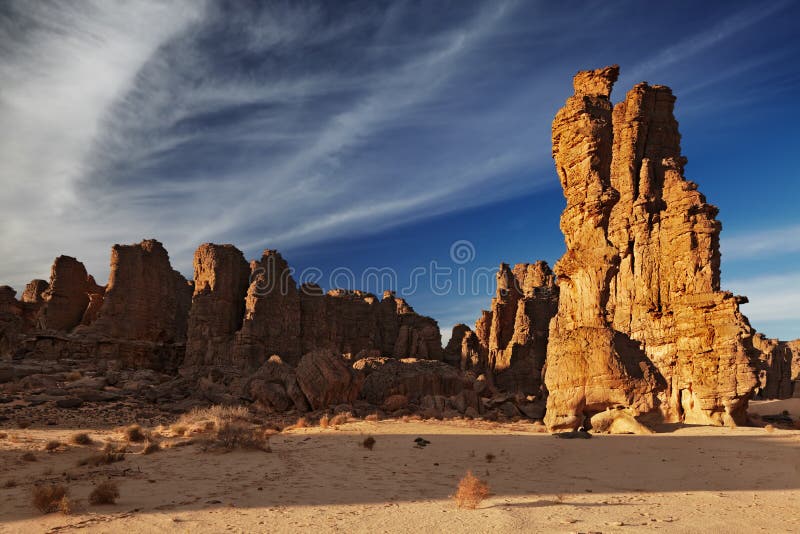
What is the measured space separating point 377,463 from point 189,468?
162 inches

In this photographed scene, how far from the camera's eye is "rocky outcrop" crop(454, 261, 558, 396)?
56656 millimetres

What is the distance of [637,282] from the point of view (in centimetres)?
2103

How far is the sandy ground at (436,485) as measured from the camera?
6273 millimetres

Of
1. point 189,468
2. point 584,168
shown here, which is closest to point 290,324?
point 584,168

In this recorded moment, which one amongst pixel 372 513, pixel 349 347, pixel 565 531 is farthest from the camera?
pixel 349 347

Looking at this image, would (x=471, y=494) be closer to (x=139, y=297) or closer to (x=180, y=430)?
(x=180, y=430)

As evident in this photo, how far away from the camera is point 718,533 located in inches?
227

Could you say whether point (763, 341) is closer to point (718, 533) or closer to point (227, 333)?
point (227, 333)

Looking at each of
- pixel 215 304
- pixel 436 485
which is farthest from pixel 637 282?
pixel 215 304

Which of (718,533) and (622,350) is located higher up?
(622,350)

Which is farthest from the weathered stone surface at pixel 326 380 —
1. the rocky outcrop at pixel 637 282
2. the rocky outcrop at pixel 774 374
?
the rocky outcrop at pixel 774 374

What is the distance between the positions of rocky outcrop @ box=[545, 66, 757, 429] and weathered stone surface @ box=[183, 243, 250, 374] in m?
35.8

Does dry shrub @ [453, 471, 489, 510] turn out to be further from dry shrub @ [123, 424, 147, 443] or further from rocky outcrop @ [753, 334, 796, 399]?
rocky outcrop @ [753, 334, 796, 399]

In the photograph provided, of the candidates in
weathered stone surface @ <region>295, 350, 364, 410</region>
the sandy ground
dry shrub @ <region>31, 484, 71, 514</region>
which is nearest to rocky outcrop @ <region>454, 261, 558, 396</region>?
weathered stone surface @ <region>295, 350, 364, 410</region>
